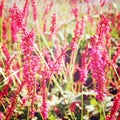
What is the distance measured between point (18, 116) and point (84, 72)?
0.50 m

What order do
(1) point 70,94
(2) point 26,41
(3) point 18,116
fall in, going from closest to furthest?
(2) point 26,41 → (3) point 18,116 → (1) point 70,94

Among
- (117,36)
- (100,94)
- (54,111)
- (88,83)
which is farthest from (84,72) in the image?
(117,36)

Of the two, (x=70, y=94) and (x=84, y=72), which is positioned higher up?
→ (x=84, y=72)

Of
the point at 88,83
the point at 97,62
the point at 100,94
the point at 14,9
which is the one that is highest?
the point at 14,9

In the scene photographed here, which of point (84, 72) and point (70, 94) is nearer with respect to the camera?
point (84, 72)

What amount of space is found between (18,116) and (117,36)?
2.01 meters

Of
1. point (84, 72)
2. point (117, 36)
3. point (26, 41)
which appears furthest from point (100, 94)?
point (117, 36)

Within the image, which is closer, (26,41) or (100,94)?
(26,41)

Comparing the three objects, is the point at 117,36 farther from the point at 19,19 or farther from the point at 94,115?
the point at 19,19

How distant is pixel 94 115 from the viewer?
1800 mm

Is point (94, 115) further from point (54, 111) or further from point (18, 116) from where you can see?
point (18, 116)

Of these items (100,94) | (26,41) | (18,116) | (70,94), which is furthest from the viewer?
(70,94)

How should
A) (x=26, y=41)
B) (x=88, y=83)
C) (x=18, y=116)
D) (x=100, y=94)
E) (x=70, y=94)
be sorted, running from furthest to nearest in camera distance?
(x=88, y=83), (x=70, y=94), (x=18, y=116), (x=100, y=94), (x=26, y=41)

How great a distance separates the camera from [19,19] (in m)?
1.07
